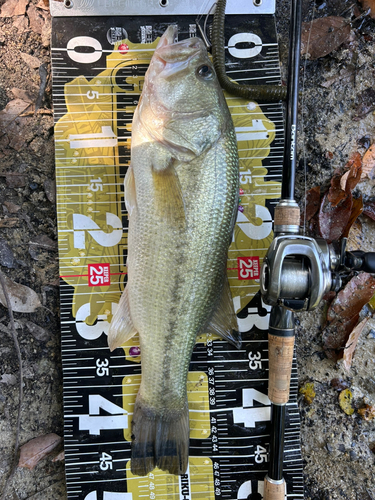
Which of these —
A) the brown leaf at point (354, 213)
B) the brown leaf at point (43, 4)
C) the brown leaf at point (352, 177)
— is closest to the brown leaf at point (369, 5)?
the brown leaf at point (352, 177)

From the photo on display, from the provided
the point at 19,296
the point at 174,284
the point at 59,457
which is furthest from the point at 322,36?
the point at 59,457

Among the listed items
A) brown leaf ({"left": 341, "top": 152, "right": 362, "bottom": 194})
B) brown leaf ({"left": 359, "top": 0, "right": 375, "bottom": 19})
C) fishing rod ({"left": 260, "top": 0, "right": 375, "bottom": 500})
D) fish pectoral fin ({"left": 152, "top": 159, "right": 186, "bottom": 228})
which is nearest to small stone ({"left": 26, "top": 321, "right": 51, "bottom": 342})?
fish pectoral fin ({"left": 152, "top": 159, "right": 186, "bottom": 228})

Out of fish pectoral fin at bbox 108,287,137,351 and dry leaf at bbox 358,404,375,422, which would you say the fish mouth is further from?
dry leaf at bbox 358,404,375,422

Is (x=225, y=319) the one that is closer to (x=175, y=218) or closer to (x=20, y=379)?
(x=175, y=218)

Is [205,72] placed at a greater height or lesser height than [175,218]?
greater

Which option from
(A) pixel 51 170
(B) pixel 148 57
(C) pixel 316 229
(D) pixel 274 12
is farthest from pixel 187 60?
(C) pixel 316 229

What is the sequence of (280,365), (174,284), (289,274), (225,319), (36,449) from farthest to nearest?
(36,449)
(225,319)
(280,365)
(174,284)
(289,274)

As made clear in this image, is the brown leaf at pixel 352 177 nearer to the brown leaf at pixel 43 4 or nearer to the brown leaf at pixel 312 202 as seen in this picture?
the brown leaf at pixel 312 202
